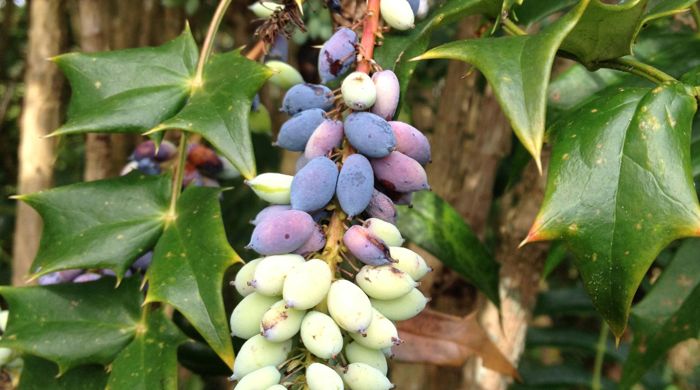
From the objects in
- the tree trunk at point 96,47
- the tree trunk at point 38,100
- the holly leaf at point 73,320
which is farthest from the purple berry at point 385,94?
the tree trunk at point 38,100

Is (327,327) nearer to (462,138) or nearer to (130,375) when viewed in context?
(130,375)

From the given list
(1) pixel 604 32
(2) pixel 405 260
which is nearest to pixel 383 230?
Answer: (2) pixel 405 260

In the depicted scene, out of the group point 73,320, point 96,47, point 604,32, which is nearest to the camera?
point 604,32

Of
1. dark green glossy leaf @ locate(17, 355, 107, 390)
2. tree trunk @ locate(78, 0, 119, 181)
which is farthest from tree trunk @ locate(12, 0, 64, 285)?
dark green glossy leaf @ locate(17, 355, 107, 390)

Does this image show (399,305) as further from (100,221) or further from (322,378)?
(100,221)

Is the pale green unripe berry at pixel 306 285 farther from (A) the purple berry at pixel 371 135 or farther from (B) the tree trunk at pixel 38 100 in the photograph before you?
(B) the tree trunk at pixel 38 100

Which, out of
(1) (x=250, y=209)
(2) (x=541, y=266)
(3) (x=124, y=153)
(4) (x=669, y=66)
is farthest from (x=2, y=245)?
(4) (x=669, y=66)

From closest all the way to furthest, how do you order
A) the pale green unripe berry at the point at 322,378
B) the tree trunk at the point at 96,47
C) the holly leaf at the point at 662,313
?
the pale green unripe berry at the point at 322,378 → the holly leaf at the point at 662,313 → the tree trunk at the point at 96,47
